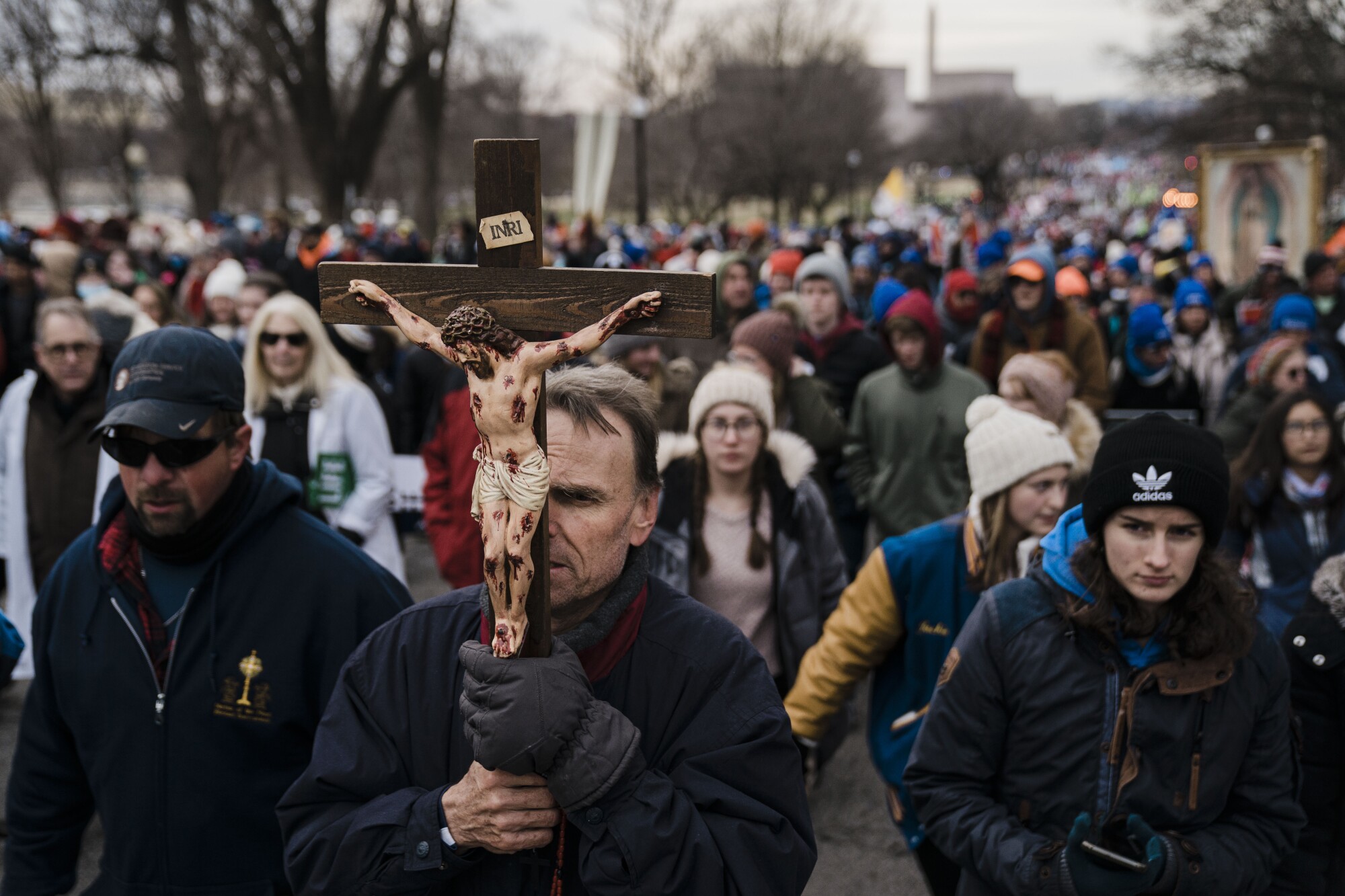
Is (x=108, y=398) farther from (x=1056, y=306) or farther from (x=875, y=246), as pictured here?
(x=875, y=246)

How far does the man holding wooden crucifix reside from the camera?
180cm

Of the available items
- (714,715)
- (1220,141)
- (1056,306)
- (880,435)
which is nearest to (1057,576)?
(714,715)

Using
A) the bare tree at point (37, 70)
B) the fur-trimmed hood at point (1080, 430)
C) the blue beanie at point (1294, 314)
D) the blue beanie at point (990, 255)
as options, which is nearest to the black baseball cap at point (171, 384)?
the fur-trimmed hood at point (1080, 430)

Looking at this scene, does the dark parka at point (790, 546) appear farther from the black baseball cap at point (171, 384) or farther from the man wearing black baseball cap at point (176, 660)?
the black baseball cap at point (171, 384)

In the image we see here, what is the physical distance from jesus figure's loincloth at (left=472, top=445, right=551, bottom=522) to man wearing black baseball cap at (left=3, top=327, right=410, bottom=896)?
45.3 inches

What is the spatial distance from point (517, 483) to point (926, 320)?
4.68 meters

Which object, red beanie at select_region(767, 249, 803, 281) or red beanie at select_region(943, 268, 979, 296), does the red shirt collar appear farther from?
red beanie at select_region(943, 268, 979, 296)

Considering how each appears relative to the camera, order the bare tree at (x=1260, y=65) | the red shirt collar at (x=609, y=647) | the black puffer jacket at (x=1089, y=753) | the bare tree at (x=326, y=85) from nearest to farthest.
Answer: the red shirt collar at (x=609, y=647) → the black puffer jacket at (x=1089, y=753) → the bare tree at (x=326, y=85) → the bare tree at (x=1260, y=65)

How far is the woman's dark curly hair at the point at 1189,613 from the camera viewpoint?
8.35 feet

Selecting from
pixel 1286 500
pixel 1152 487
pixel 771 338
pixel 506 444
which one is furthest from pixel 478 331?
pixel 771 338

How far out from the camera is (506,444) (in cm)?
184

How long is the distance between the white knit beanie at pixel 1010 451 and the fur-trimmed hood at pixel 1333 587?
2.65ft

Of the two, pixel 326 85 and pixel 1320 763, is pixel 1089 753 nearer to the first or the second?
pixel 1320 763

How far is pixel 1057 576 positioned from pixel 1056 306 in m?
5.14
